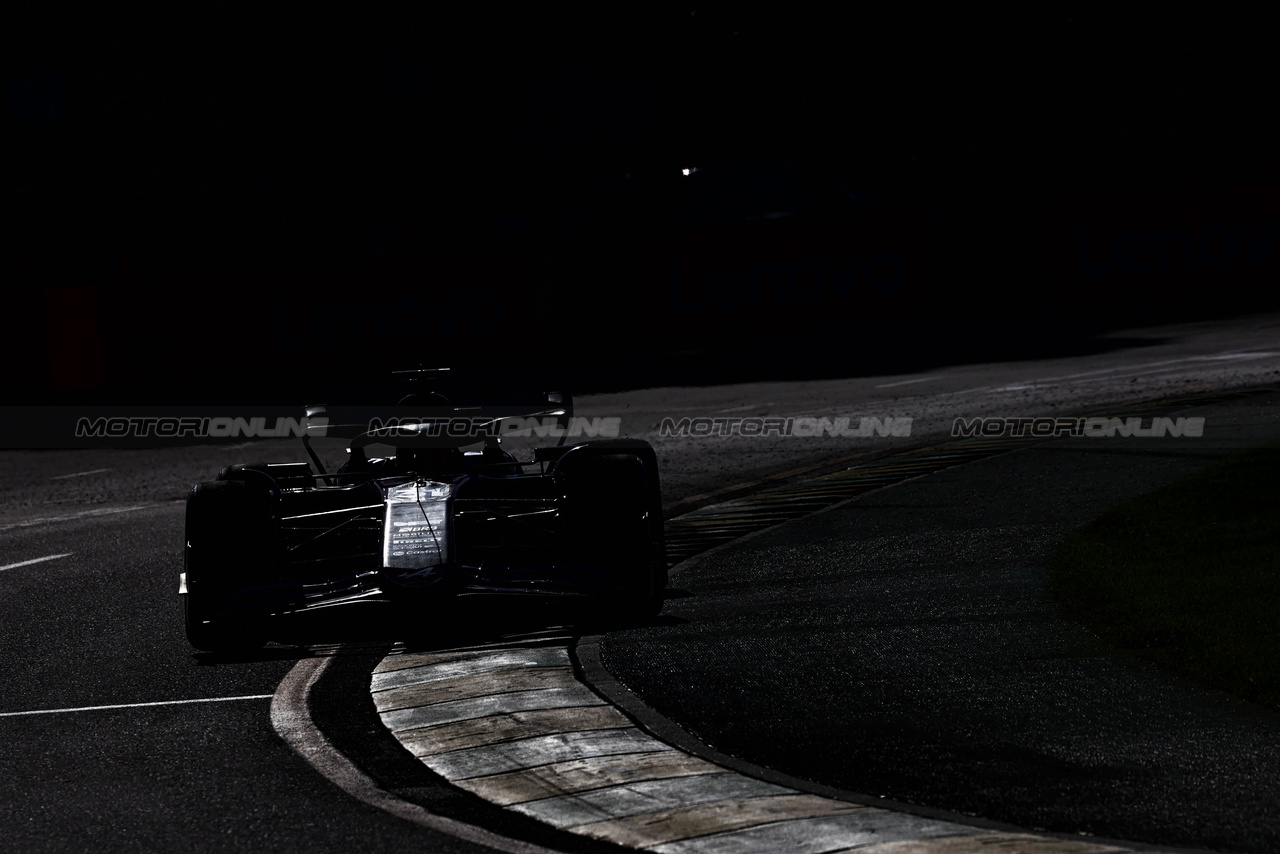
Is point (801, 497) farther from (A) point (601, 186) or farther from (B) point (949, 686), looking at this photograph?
(A) point (601, 186)

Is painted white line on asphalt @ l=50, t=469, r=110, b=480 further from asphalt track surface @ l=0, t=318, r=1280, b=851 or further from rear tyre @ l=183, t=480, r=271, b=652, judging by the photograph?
rear tyre @ l=183, t=480, r=271, b=652

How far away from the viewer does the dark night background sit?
2150 cm

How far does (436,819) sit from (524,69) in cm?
3222

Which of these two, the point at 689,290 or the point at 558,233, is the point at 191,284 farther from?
the point at 689,290

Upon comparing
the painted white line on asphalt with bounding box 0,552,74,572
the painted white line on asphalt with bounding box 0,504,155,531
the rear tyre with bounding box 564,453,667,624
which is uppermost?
the rear tyre with bounding box 564,453,667,624

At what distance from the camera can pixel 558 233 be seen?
22.2 meters

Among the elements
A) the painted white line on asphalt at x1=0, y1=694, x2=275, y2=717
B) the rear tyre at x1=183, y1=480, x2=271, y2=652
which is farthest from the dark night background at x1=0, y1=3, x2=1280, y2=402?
the painted white line on asphalt at x1=0, y1=694, x2=275, y2=717

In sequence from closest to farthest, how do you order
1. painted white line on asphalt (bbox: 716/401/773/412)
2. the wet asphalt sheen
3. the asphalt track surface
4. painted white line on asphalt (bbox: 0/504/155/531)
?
the wet asphalt sheen → the asphalt track surface → painted white line on asphalt (bbox: 0/504/155/531) → painted white line on asphalt (bbox: 716/401/773/412)

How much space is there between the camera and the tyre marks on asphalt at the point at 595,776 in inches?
192

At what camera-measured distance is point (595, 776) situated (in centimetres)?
564

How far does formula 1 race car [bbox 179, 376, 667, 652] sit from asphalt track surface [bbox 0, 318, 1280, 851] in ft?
0.95

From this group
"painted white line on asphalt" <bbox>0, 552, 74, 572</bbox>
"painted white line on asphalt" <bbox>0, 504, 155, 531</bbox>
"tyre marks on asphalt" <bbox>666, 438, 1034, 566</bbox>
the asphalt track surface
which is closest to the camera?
the asphalt track surface

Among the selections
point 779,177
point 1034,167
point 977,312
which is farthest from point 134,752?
point 1034,167

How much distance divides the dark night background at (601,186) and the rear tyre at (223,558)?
1227 cm
